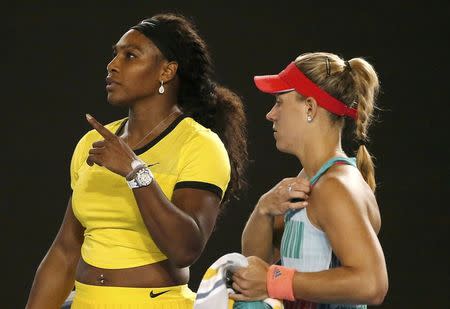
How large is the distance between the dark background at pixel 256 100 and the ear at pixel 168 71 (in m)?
1.62

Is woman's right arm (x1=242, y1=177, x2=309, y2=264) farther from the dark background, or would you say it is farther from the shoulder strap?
the dark background

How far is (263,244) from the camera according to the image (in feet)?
6.75

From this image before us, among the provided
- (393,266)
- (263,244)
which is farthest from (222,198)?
(393,266)

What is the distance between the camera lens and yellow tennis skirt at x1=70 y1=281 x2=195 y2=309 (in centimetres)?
216

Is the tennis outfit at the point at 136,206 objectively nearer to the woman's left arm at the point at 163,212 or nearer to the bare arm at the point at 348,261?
the woman's left arm at the point at 163,212

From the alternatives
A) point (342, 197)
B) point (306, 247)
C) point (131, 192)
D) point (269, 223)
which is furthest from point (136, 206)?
point (342, 197)

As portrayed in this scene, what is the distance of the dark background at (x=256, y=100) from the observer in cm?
395

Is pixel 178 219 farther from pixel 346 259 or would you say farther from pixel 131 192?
pixel 346 259

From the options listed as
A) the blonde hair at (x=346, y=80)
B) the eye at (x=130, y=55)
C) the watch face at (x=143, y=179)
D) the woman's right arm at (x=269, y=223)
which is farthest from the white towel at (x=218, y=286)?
the eye at (x=130, y=55)

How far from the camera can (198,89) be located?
2.41 m

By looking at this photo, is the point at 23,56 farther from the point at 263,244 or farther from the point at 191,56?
the point at 263,244

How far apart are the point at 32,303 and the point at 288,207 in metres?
0.83

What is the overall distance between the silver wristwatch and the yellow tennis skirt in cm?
29

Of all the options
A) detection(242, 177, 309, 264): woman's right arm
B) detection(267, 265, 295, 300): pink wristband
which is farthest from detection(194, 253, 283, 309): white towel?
detection(242, 177, 309, 264): woman's right arm
